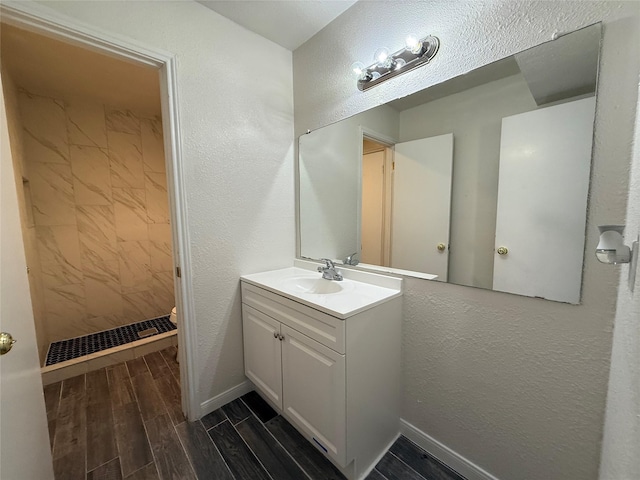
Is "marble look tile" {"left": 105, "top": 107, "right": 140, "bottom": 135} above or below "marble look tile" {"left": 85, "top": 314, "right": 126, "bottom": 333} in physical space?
above

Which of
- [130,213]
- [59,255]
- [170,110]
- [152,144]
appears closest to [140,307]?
[59,255]

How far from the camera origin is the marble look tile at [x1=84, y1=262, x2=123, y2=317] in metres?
2.53

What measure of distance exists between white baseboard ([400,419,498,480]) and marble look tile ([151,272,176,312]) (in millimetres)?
2646

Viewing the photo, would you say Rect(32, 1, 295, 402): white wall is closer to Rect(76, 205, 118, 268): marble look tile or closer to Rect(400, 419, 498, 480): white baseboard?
Rect(400, 419, 498, 480): white baseboard

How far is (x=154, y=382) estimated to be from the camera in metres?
1.89

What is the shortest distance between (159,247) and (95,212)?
66 cm

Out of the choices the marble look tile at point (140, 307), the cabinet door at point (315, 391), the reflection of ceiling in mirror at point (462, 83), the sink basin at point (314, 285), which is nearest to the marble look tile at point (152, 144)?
the marble look tile at point (140, 307)

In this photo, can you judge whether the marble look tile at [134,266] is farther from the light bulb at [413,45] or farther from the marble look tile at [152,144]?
the light bulb at [413,45]

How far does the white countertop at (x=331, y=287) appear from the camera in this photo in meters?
1.13

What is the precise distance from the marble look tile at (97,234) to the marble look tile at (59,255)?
0.06 meters

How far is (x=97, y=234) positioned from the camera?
2.54 meters

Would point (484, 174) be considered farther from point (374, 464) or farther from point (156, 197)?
point (156, 197)

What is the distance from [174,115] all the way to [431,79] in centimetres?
130

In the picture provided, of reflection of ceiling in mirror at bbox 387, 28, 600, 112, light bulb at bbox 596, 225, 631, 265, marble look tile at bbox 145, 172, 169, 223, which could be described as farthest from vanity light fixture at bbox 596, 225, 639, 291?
marble look tile at bbox 145, 172, 169, 223
